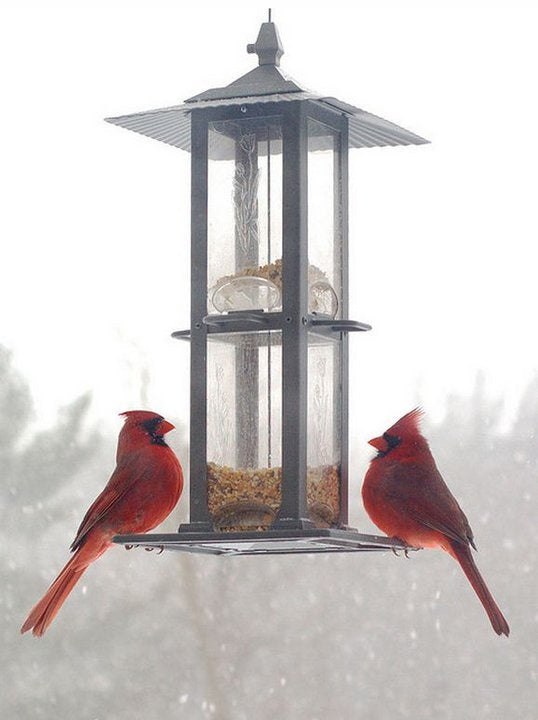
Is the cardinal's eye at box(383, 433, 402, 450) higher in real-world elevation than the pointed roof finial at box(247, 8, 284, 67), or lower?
lower

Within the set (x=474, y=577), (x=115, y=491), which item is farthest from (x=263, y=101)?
(x=474, y=577)

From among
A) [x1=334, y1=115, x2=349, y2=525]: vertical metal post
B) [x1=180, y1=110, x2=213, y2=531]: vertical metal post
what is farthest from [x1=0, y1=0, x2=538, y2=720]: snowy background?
[x1=180, y1=110, x2=213, y2=531]: vertical metal post

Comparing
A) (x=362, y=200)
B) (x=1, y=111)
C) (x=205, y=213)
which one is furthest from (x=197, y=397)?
(x=1, y=111)

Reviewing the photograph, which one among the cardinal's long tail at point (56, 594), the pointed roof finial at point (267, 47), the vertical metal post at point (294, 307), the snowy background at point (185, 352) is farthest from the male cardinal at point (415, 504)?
the snowy background at point (185, 352)

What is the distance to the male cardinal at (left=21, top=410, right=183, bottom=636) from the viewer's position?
2072 millimetres

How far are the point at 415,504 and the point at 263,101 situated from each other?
60cm

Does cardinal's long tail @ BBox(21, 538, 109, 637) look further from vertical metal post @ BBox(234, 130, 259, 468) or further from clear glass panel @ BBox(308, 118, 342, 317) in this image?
clear glass panel @ BBox(308, 118, 342, 317)

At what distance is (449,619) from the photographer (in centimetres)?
430

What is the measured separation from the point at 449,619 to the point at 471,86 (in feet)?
4.99

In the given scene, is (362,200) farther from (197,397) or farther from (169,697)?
(197,397)

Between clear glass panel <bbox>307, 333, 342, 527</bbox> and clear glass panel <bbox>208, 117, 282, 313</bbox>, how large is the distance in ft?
0.37

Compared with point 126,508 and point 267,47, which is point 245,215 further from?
point 126,508

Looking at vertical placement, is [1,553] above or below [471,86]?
below

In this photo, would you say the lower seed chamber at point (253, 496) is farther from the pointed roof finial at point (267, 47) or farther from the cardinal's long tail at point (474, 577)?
the pointed roof finial at point (267, 47)
